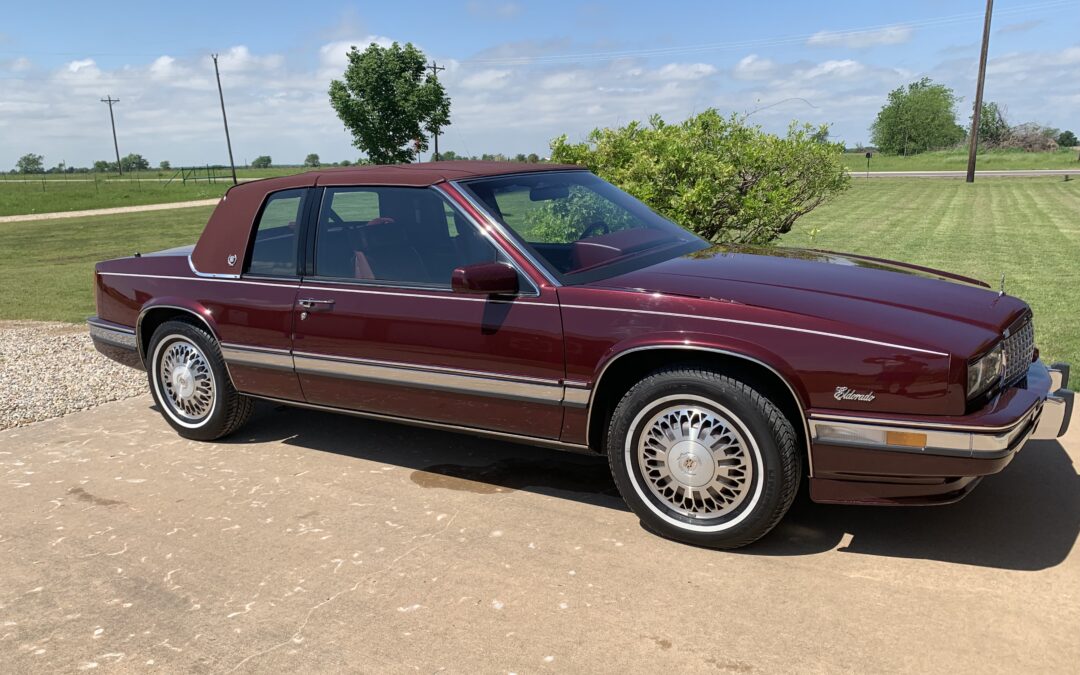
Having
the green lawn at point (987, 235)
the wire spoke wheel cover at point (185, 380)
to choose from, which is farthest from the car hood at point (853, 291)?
the green lawn at point (987, 235)

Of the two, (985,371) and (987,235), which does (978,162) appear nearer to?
(987,235)

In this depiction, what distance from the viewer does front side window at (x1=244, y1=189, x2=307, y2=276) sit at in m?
4.73

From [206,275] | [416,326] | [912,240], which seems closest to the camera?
[416,326]

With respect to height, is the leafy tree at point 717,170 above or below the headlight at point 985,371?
above

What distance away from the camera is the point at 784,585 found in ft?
10.8

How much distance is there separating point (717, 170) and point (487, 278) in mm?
4718

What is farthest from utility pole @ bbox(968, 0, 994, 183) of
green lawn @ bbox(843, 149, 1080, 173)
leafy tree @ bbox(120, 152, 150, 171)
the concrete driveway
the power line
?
leafy tree @ bbox(120, 152, 150, 171)

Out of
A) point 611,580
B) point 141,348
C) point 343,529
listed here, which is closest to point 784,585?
point 611,580

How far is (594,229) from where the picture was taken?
4477 millimetres

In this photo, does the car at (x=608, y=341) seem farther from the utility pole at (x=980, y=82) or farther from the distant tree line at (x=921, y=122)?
the distant tree line at (x=921, y=122)

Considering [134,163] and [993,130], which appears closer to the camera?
[993,130]

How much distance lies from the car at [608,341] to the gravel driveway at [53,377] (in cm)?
152

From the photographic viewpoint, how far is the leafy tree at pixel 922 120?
74438mm

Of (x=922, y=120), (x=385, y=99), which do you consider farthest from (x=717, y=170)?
(x=922, y=120)
